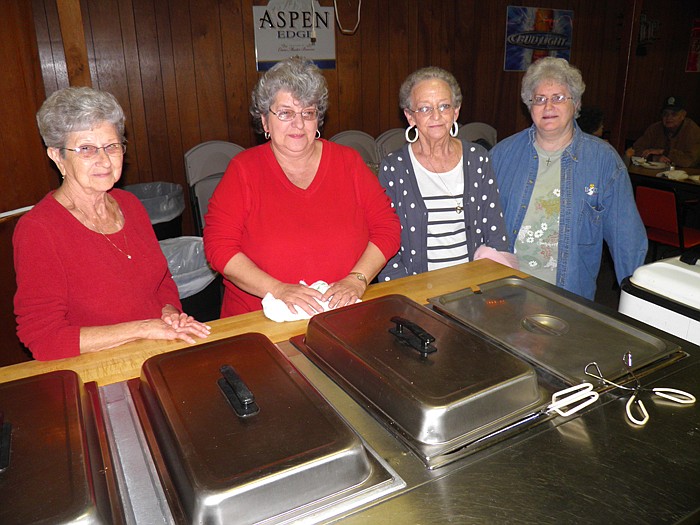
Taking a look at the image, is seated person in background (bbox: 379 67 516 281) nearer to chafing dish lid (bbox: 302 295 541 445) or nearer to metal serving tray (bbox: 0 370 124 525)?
chafing dish lid (bbox: 302 295 541 445)

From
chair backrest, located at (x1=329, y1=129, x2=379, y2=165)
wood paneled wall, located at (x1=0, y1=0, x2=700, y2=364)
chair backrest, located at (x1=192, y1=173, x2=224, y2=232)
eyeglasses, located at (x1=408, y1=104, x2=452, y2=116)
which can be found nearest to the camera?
eyeglasses, located at (x1=408, y1=104, x2=452, y2=116)

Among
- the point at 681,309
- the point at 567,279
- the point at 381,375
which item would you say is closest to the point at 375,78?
the point at 567,279

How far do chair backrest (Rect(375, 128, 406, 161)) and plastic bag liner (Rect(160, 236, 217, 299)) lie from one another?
268 cm

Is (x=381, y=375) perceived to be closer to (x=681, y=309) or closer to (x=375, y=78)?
(x=681, y=309)

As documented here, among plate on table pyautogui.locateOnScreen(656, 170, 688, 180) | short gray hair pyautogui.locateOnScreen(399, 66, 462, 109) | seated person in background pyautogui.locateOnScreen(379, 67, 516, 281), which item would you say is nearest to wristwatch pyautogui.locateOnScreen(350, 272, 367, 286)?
seated person in background pyautogui.locateOnScreen(379, 67, 516, 281)

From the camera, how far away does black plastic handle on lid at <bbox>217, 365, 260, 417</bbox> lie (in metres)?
0.87

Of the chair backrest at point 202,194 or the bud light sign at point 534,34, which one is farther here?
the bud light sign at point 534,34

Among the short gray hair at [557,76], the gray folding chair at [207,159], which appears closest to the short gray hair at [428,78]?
the short gray hair at [557,76]

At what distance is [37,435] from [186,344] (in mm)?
523

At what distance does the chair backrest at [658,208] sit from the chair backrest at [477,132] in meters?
1.76

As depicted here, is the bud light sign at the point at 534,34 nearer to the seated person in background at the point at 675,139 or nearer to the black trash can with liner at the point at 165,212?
the seated person in background at the point at 675,139

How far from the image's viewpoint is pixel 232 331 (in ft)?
4.61

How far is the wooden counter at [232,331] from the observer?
1.21 meters

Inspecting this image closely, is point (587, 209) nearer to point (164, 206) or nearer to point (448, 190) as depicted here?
point (448, 190)
